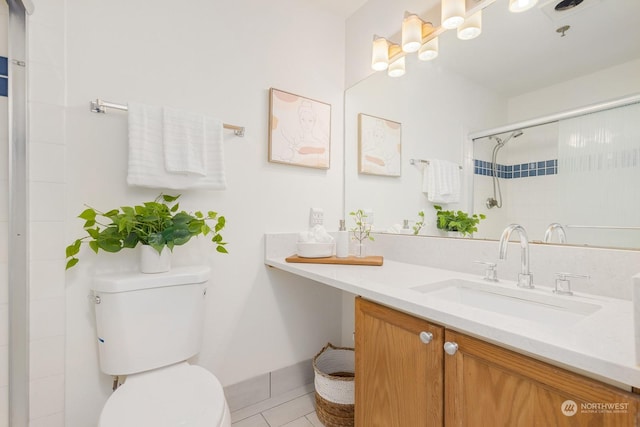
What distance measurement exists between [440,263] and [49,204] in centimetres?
160

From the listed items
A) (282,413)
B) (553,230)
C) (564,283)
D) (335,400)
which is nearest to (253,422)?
(282,413)

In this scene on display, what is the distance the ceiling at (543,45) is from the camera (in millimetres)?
926

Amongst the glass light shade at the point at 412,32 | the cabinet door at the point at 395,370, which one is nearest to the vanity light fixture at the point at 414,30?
the glass light shade at the point at 412,32

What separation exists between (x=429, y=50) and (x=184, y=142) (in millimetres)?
1261

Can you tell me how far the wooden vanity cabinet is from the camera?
555mm

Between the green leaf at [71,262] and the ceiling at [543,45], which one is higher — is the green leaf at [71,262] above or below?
below

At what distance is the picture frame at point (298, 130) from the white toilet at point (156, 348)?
77cm

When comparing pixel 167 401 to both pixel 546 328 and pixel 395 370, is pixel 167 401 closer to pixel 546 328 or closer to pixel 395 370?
pixel 395 370

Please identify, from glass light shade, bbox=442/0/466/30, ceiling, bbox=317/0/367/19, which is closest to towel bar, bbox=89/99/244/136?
ceiling, bbox=317/0/367/19

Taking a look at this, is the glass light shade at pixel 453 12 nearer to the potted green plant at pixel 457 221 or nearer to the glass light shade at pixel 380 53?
the glass light shade at pixel 380 53

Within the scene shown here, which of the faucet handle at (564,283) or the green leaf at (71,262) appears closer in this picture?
the faucet handle at (564,283)

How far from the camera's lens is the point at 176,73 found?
1378 millimetres

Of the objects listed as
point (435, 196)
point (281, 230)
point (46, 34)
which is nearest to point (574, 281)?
point (435, 196)

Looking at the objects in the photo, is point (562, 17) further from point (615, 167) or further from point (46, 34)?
point (46, 34)
